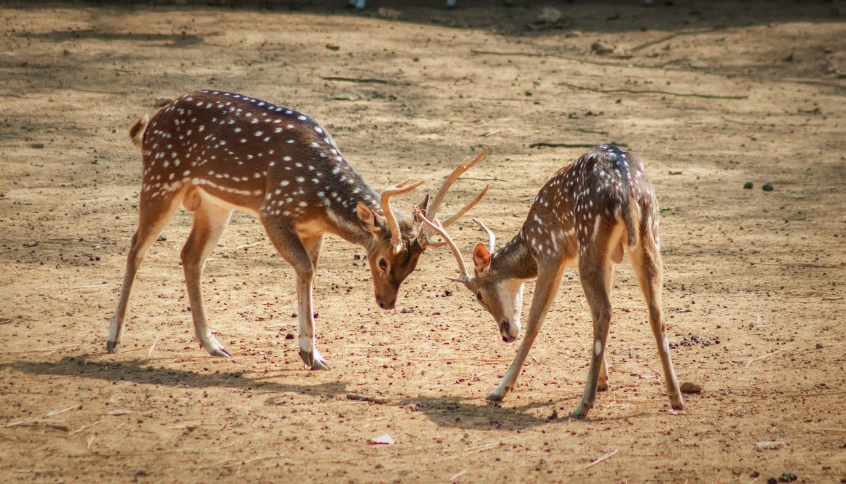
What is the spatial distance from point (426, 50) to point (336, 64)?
175 cm

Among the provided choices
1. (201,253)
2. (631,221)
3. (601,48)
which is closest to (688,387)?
(631,221)

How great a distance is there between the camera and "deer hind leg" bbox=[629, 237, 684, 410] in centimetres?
526

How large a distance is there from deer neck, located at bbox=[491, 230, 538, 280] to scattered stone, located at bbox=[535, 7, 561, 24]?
11083mm

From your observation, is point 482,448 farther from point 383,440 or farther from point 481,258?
point 481,258

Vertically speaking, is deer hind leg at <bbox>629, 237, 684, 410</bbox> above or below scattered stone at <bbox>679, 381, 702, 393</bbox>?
above

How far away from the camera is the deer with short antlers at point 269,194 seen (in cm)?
620

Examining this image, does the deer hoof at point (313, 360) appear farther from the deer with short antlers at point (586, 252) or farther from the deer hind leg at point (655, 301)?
the deer hind leg at point (655, 301)

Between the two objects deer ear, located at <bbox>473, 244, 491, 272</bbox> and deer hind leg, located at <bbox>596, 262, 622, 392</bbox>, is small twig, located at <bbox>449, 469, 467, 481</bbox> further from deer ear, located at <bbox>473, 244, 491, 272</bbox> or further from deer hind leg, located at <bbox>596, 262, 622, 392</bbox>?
deer ear, located at <bbox>473, 244, 491, 272</bbox>

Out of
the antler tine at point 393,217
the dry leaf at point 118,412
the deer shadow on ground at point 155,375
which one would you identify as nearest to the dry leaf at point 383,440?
the deer shadow on ground at point 155,375

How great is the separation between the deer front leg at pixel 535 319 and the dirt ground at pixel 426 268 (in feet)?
0.42

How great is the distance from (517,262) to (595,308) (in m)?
1.02

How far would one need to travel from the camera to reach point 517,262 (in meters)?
6.28

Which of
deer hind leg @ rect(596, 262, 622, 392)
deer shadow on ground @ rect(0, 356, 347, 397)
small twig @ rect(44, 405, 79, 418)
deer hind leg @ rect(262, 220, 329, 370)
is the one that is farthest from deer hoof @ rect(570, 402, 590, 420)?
small twig @ rect(44, 405, 79, 418)

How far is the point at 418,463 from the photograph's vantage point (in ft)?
15.3
